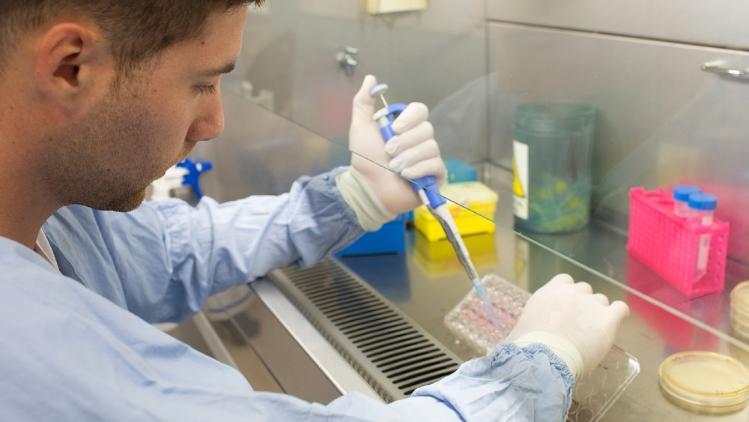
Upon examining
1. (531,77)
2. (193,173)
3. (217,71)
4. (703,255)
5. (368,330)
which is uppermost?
(217,71)

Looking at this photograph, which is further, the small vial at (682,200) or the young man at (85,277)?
the small vial at (682,200)

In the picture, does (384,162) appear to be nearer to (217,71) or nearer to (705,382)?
(217,71)

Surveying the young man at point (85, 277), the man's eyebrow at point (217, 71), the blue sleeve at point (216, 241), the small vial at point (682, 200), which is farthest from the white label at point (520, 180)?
the man's eyebrow at point (217, 71)

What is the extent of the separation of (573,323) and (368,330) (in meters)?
0.47

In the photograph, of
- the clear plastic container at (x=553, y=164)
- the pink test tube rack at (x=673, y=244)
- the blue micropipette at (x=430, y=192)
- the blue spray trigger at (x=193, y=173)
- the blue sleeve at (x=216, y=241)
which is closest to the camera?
the pink test tube rack at (x=673, y=244)

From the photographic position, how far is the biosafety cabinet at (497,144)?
3.78 ft

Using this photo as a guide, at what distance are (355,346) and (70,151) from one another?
0.64 m

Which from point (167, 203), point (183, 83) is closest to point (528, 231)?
point (183, 83)

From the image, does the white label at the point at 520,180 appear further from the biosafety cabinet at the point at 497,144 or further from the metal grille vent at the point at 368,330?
the metal grille vent at the point at 368,330

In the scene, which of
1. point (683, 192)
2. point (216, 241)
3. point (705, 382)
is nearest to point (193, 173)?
point (216, 241)

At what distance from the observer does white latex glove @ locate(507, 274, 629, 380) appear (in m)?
1.01

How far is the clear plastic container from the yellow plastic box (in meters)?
0.05

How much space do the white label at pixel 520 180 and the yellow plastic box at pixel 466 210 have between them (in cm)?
4

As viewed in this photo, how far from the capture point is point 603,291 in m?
1.12
